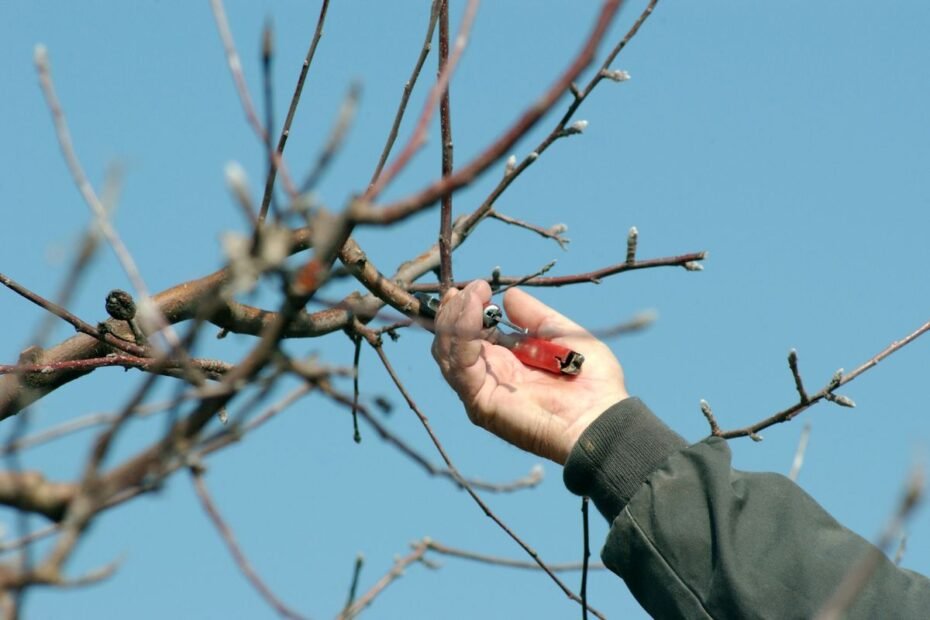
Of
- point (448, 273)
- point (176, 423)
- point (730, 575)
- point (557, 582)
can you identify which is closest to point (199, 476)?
point (176, 423)

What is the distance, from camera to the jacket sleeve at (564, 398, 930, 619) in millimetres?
2072

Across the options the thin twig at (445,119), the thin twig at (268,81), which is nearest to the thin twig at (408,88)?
the thin twig at (445,119)

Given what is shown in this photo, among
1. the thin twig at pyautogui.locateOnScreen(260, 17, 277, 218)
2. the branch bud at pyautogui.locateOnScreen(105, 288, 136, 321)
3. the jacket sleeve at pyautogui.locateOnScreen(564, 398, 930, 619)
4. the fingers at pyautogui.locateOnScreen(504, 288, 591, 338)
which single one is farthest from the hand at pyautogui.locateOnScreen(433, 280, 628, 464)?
the thin twig at pyautogui.locateOnScreen(260, 17, 277, 218)

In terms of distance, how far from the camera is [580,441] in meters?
Result: 2.43

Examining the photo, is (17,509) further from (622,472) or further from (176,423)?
(622,472)

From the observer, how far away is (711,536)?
2.19m

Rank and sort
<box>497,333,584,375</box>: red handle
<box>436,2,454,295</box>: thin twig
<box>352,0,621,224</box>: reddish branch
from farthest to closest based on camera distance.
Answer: <box>497,333,584,375</box>: red handle, <box>436,2,454,295</box>: thin twig, <box>352,0,621,224</box>: reddish branch

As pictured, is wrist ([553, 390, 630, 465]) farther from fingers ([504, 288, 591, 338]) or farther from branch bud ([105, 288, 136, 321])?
branch bud ([105, 288, 136, 321])

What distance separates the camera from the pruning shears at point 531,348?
2.62m

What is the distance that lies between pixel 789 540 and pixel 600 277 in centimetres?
74

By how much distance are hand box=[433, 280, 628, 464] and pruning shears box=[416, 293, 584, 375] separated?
21mm

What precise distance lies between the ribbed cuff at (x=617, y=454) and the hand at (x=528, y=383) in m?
0.10

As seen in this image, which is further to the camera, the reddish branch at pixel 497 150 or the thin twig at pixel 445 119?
the thin twig at pixel 445 119

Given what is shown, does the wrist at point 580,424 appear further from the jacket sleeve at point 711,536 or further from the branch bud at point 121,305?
the branch bud at point 121,305
